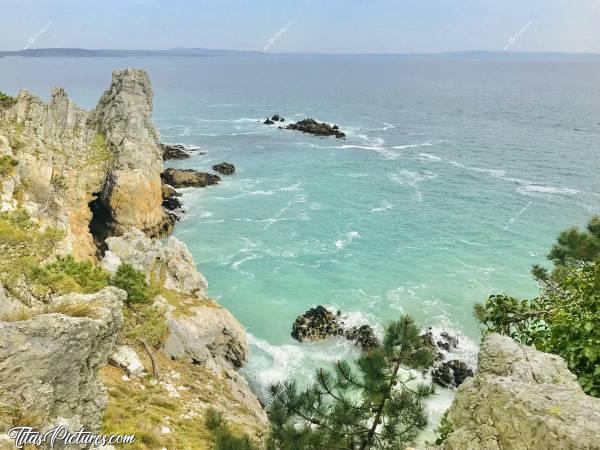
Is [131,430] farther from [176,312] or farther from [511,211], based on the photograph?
[511,211]

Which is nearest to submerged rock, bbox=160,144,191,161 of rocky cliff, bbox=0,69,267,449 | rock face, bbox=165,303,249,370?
rocky cliff, bbox=0,69,267,449

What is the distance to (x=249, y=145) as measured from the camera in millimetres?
101625

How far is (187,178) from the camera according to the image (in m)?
75.7

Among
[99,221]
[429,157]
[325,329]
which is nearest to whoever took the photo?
[325,329]

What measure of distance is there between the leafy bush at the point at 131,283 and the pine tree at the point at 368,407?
1379 cm

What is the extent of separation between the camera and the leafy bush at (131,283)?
23.8 meters

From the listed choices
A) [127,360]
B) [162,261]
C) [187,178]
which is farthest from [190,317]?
[187,178]

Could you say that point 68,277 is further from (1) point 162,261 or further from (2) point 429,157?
(2) point 429,157

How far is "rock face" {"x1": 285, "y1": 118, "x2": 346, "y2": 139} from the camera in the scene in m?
113

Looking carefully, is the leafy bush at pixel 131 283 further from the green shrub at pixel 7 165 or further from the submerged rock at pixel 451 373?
the submerged rock at pixel 451 373

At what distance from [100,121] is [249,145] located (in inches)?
1817

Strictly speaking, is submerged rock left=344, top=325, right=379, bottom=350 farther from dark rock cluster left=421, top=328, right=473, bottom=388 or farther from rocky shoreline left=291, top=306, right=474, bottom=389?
dark rock cluster left=421, top=328, right=473, bottom=388

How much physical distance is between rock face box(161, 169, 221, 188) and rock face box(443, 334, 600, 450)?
229ft

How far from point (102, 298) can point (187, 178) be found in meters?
64.6
